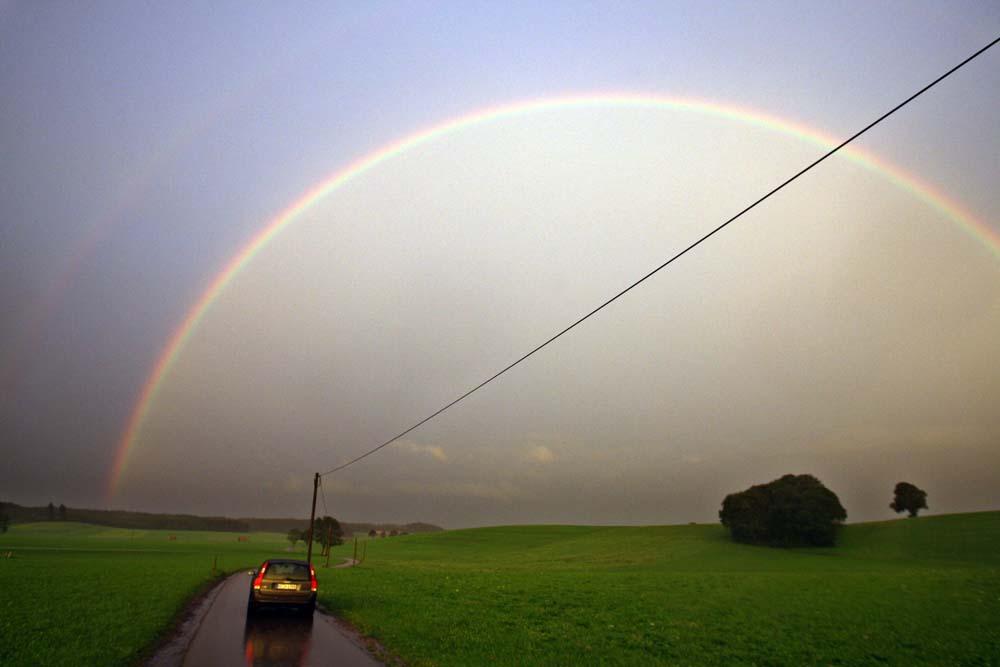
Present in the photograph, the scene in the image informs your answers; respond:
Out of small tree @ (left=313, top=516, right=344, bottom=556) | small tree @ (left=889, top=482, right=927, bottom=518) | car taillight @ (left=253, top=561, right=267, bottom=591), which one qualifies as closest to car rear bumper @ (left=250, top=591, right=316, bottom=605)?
car taillight @ (left=253, top=561, right=267, bottom=591)

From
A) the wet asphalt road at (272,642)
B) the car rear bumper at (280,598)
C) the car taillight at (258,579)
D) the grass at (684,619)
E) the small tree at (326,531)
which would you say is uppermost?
the small tree at (326,531)

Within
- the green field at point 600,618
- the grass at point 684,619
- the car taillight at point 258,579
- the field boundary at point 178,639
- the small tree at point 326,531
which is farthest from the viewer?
the small tree at point 326,531

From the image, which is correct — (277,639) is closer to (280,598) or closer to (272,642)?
(272,642)

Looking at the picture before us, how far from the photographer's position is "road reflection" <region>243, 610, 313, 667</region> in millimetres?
13812

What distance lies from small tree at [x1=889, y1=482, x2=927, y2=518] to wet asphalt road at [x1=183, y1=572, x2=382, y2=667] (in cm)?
12818

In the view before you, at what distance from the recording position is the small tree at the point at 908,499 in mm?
115688

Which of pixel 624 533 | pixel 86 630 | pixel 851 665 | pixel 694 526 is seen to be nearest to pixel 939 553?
pixel 694 526

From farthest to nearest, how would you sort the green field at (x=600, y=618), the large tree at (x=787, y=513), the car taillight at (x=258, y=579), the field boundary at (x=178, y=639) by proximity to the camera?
the large tree at (x=787, y=513) → the car taillight at (x=258, y=579) → the green field at (x=600, y=618) → the field boundary at (x=178, y=639)

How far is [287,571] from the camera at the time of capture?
21375 millimetres

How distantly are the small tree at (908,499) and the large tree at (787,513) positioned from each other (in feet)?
119

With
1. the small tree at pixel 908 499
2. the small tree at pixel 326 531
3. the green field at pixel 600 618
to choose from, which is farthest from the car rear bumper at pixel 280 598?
the small tree at pixel 908 499

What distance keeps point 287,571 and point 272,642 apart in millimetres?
5378

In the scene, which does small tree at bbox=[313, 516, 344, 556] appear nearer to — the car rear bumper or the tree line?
the tree line

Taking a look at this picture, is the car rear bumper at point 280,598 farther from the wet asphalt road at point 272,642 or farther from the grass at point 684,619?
the grass at point 684,619
